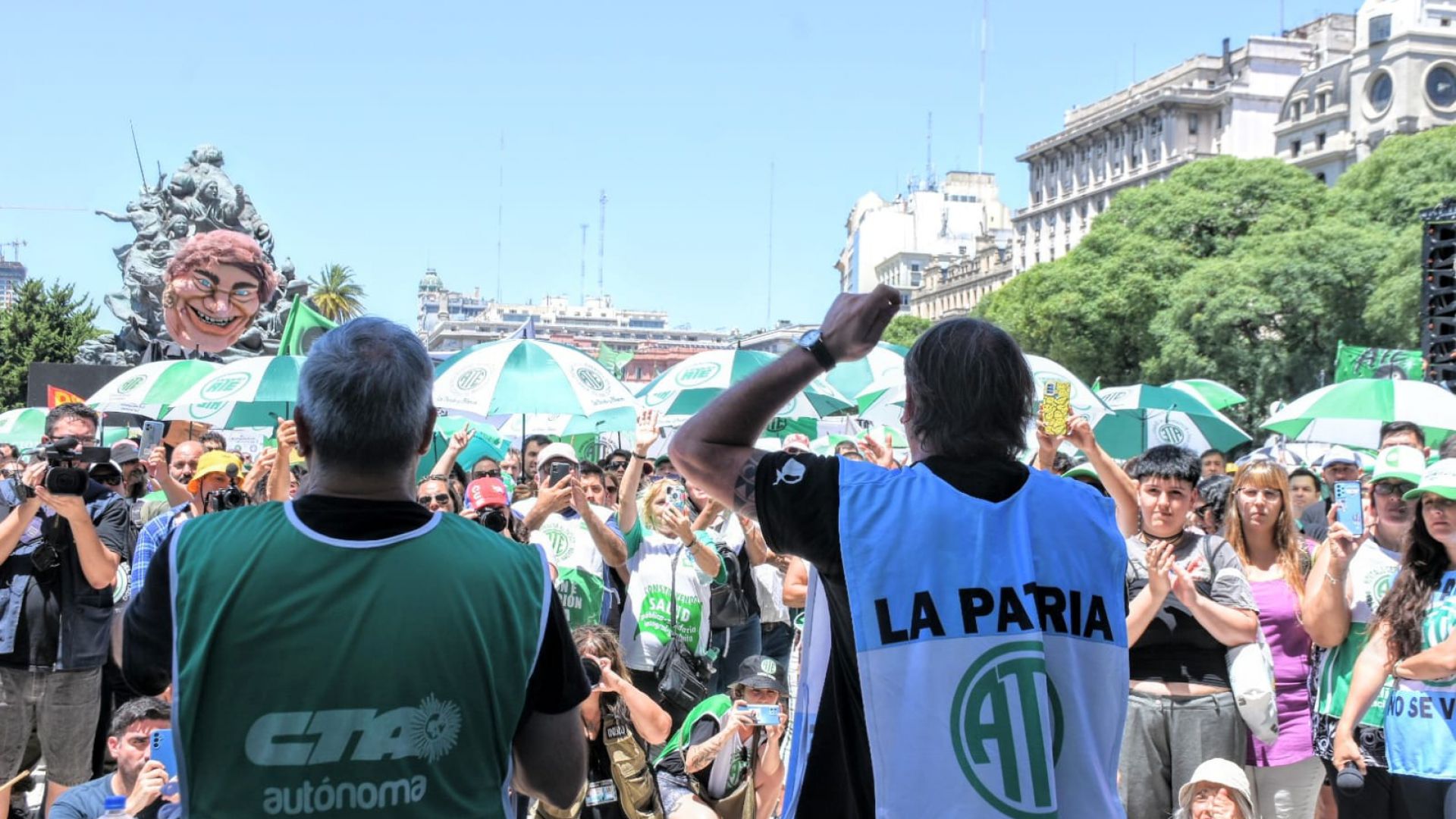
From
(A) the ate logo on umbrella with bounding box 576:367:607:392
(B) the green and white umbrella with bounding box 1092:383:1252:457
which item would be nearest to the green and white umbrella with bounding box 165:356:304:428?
(A) the ate logo on umbrella with bounding box 576:367:607:392

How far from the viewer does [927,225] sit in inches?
5251

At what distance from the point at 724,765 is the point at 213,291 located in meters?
7.71

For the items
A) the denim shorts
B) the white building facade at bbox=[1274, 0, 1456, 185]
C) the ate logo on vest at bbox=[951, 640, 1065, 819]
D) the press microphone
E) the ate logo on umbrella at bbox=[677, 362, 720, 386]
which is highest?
the white building facade at bbox=[1274, 0, 1456, 185]

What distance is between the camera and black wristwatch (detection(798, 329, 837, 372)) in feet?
8.97

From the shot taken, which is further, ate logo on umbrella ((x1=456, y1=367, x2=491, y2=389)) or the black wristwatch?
ate logo on umbrella ((x1=456, y1=367, x2=491, y2=389))

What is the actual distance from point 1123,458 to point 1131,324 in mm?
34551

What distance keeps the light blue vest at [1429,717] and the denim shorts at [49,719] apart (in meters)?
5.10

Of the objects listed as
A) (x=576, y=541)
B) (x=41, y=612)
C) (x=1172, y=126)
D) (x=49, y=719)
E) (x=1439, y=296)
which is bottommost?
(x=49, y=719)

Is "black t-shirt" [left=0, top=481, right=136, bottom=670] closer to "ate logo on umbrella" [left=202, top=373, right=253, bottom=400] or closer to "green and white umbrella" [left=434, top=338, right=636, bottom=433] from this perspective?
"green and white umbrella" [left=434, top=338, right=636, bottom=433]

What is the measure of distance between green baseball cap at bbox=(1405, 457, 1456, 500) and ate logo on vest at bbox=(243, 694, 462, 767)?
12.6 feet

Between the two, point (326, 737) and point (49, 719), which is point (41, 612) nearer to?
point (49, 719)

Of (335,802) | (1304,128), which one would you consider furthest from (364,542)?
(1304,128)

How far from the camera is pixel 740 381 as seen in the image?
9.24 ft

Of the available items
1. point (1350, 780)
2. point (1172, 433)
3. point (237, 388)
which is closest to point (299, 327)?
point (237, 388)
